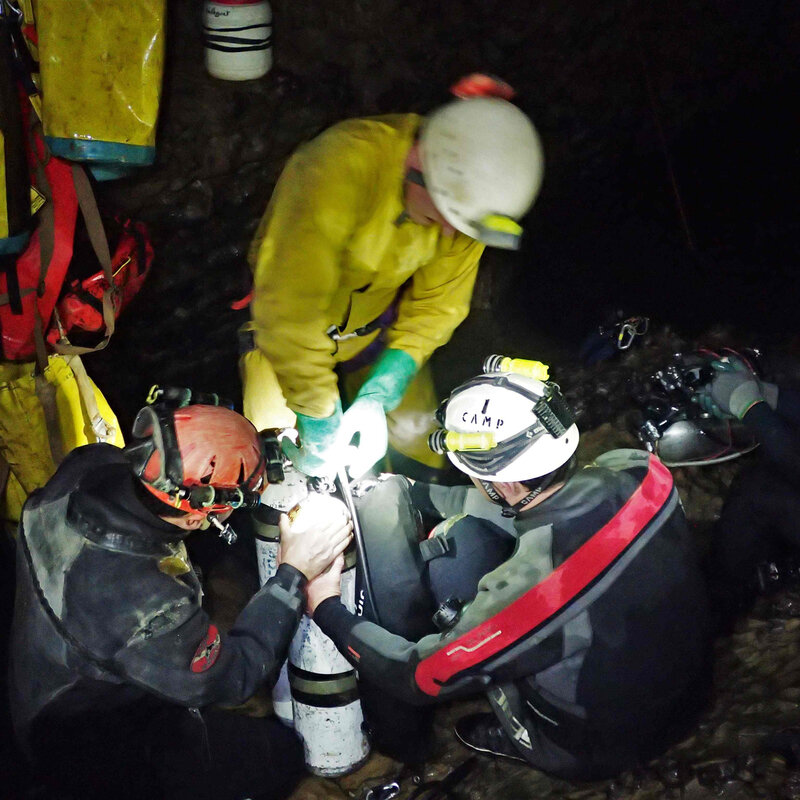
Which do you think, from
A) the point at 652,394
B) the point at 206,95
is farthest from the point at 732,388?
the point at 206,95

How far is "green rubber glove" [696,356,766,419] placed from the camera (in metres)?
3.55

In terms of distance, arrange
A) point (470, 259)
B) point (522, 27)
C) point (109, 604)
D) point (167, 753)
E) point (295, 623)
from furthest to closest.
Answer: point (522, 27) < point (470, 259) < point (167, 753) < point (295, 623) < point (109, 604)

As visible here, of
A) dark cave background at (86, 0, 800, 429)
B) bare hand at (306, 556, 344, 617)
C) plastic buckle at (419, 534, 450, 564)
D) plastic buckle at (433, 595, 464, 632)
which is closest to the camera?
plastic buckle at (433, 595, 464, 632)

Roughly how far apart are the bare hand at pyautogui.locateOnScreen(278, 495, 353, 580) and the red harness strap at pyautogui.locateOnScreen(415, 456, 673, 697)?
459 millimetres

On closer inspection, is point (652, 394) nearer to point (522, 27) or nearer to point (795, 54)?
point (522, 27)

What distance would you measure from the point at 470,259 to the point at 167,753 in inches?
84.9

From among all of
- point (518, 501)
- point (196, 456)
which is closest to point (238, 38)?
point (196, 456)

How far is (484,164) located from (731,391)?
5.92 ft

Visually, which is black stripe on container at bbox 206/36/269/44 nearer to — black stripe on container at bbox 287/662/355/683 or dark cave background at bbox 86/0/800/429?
dark cave background at bbox 86/0/800/429

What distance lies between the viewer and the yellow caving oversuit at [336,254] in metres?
2.60

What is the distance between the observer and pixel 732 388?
3621 mm

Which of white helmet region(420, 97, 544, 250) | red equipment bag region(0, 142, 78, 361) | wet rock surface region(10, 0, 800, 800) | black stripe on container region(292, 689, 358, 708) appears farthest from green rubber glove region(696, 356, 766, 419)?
red equipment bag region(0, 142, 78, 361)

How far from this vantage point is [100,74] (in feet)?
9.86

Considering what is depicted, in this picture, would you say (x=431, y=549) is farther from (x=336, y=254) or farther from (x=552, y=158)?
(x=552, y=158)
